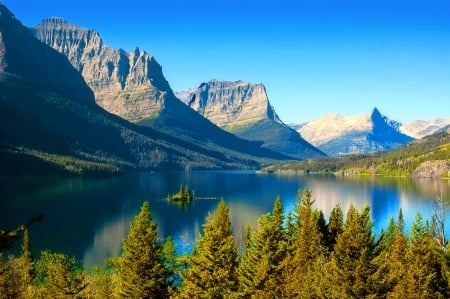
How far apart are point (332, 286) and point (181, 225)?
117 meters

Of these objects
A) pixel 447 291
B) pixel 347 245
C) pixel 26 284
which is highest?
pixel 347 245

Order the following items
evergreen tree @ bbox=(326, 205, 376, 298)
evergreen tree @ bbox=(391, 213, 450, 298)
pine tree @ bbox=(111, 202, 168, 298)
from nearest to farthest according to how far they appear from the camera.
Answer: evergreen tree @ bbox=(326, 205, 376, 298) < evergreen tree @ bbox=(391, 213, 450, 298) < pine tree @ bbox=(111, 202, 168, 298)

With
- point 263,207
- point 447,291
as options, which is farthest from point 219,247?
point 263,207

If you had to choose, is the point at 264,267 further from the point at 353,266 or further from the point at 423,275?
the point at 423,275

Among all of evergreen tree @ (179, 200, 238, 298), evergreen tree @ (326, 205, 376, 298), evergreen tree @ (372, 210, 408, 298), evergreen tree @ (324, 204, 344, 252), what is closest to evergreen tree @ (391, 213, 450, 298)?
evergreen tree @ (372, 210, 408, 298)

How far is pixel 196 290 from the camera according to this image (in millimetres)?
45438

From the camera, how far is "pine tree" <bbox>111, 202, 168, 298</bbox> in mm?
50812

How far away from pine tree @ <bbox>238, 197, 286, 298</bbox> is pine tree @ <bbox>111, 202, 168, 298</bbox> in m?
8.19

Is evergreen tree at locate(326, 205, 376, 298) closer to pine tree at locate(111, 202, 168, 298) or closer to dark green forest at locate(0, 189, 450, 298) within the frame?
dark green forest at locate(0, 189, 450, 298)

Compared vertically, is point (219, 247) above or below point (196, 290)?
above

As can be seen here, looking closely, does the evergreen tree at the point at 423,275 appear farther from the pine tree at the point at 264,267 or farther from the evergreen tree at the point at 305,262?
the pine tree at the point at 264,267

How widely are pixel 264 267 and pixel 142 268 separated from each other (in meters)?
12.0

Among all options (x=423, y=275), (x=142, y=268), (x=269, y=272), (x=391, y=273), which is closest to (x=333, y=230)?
(x=391, y=273)

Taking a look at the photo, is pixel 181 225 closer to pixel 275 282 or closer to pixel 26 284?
pixel 26 284
